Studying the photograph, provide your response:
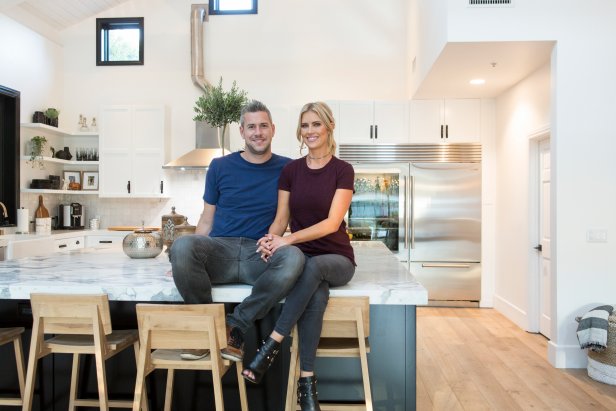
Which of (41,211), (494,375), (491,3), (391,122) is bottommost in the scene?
(494,375)

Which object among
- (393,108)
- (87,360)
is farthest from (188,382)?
(393,108)

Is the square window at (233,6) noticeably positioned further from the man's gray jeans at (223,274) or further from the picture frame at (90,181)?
the man's gray jeans at (223,274)

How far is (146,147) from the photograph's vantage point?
640 cm

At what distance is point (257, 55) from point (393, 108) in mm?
1861

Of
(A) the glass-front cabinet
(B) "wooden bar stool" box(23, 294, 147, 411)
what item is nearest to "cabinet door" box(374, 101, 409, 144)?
(A) the glass-front cabinet

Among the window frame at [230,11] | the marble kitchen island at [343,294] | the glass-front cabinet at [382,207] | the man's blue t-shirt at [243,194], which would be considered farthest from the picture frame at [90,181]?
the man's blue t-shirt at [243,194]

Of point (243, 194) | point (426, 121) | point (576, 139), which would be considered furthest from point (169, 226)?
point (426, 121)

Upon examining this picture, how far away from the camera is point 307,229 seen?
240 cm

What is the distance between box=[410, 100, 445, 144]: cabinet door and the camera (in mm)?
6160

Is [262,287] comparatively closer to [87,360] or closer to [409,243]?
[87,360]

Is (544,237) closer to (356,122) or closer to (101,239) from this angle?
(356,122)

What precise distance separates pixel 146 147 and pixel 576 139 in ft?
15.1

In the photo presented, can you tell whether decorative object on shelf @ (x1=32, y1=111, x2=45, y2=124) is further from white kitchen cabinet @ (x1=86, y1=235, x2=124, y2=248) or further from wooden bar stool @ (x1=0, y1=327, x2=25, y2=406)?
wooden bar stool @ (x1=0, y1=327, x2=25, y2=406)

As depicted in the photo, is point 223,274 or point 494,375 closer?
point 223,274
